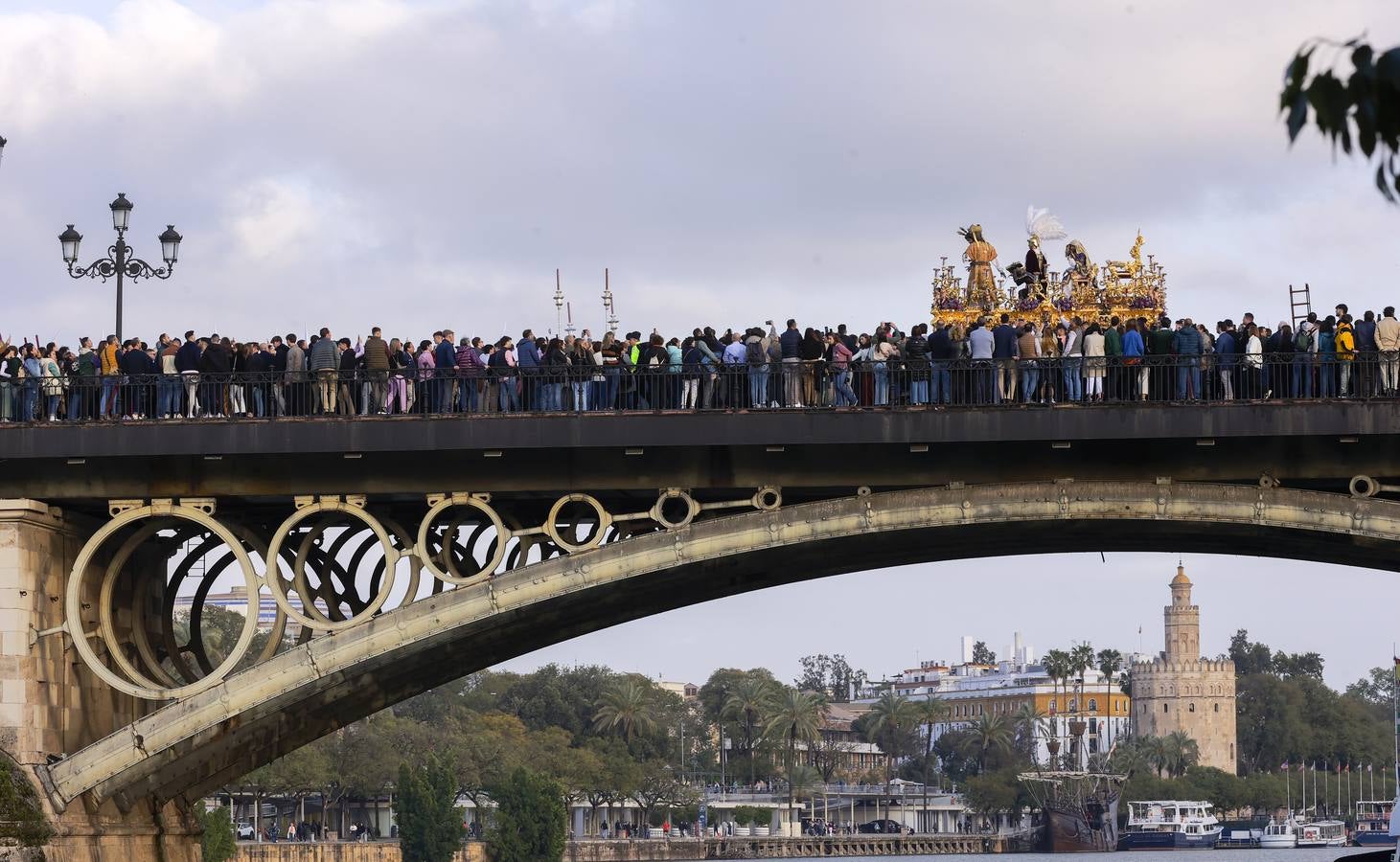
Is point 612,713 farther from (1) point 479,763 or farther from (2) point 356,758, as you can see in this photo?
(2) point 356,758

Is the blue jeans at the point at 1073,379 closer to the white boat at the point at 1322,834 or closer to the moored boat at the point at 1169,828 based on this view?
the moored boat at the point at 1169,828

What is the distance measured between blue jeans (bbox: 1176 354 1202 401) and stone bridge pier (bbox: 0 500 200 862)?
16.5m

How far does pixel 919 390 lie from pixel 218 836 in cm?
4798

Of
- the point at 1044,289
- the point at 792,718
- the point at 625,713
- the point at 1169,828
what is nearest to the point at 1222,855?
the point at 1169,828

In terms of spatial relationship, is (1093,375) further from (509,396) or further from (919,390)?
(509,396)

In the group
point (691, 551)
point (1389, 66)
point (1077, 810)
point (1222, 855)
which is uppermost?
point (1389, 66)

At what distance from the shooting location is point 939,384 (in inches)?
1223

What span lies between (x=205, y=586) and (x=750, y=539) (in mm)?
10702

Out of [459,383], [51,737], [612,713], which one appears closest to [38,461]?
[51,737]

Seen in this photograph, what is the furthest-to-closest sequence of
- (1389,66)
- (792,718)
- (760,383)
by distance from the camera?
(792,718), (760,383), (1389,66)

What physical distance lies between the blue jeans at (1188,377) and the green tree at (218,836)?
4426 cm

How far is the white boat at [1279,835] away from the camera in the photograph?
7185 inches

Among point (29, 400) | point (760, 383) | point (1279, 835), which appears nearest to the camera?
point (760, 383)

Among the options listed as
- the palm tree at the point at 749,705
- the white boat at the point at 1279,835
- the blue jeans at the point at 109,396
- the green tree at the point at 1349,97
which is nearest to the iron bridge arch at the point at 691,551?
the blue jeans at the point at 109,396
